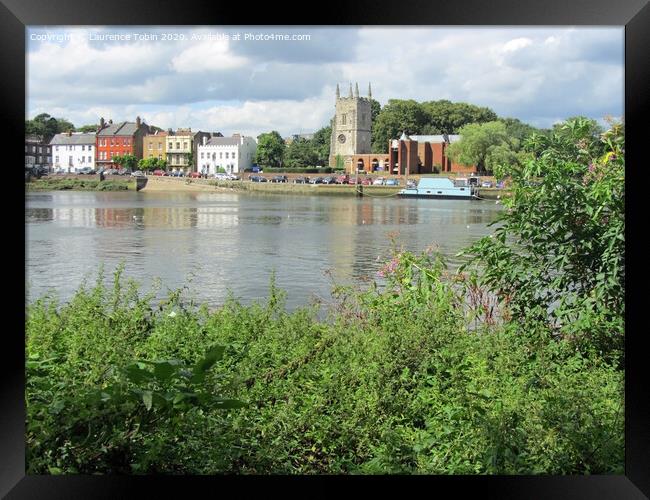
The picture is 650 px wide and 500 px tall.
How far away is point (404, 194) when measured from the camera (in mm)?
5246

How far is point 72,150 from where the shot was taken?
13.4ft

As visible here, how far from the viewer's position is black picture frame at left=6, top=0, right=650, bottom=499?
2.30 m

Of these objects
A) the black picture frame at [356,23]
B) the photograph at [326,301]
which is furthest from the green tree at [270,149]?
the black picture frame at [356,23]

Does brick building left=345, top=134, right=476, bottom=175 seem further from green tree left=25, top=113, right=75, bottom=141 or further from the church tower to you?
green tree left=25, top=113, right=75, bottom=141

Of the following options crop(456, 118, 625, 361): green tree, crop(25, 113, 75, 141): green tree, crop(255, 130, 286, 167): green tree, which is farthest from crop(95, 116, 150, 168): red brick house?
crop(456, 118, 625, 361): green tree

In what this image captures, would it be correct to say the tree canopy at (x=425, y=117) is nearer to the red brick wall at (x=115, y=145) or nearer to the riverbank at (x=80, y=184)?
the red brick wall at (x=115, y=145)

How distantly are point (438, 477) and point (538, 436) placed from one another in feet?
1.18

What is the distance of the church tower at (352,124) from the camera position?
13.0 feet

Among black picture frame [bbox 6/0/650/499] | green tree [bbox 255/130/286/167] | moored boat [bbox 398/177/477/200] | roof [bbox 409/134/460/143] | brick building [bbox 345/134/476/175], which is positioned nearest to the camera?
black picture frame [bbox 6/0/650/499]

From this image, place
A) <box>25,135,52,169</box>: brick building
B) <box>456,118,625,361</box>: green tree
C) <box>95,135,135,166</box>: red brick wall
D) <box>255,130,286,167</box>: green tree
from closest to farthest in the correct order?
<box>456,118,625,361</box>: green tree
<box>25,135,52,169</box>: brick building
<box>95,135,135,166</box>: red brick wall
<box>255,130,286,167</box>: green tree

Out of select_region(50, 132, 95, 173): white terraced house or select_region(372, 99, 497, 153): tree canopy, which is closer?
select_region(50, 132, 95, 173): white terraced house

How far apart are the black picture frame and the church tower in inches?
64.3

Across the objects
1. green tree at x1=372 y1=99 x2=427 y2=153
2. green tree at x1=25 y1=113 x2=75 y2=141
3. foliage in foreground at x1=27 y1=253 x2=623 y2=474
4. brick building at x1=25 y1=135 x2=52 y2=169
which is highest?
green tree at x1=372 y1=99 x2=427 y2=153

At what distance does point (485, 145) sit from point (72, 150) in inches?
88.5
